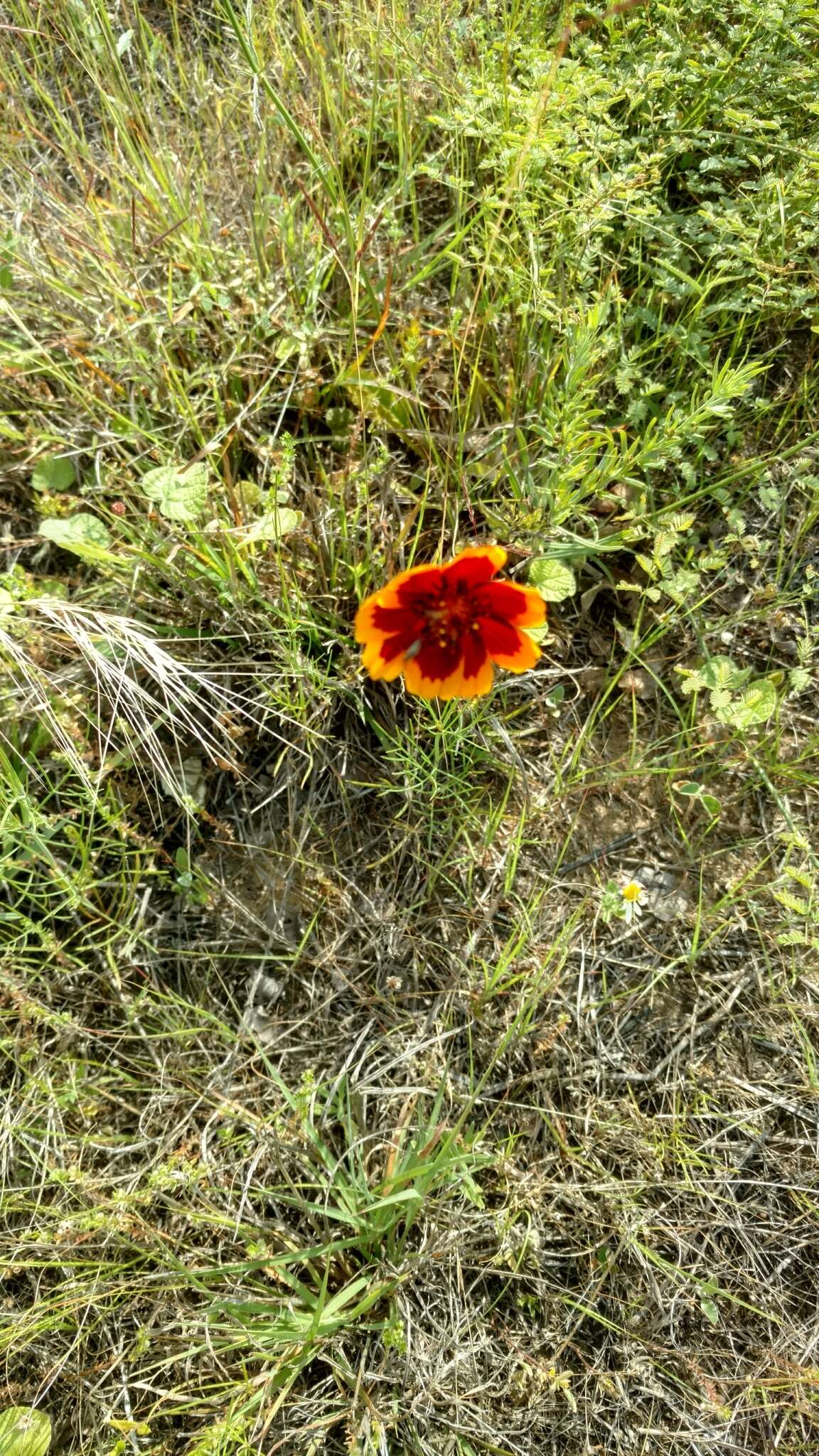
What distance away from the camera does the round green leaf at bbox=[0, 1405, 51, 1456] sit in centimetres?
180

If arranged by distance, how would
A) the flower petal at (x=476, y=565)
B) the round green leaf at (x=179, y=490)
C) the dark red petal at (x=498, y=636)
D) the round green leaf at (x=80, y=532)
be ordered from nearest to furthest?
the flower petal at (x=476, y=565)
the dark red petal at (x=498, y=636)
the round green leaf at (x=179, y=490)
the round green leaf at (x=80, y=532)

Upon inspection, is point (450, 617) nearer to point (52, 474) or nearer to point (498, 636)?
point (498, 636)

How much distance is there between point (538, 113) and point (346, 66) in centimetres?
77

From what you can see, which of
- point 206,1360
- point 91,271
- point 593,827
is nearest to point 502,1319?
point 206,1360

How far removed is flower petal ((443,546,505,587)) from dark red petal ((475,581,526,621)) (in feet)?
0.06

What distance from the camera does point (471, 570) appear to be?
5.18 feet

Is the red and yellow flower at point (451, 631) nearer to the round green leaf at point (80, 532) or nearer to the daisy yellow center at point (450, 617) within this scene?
the daisy yellow center at point (450, 617)

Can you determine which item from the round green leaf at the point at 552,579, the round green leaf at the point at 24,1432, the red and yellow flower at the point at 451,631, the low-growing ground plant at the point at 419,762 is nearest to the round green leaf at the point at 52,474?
the low-growing ground plant at the point at 419,762

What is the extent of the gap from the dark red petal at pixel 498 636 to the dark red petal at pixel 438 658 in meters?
0.05

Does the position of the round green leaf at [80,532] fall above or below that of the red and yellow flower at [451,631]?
above

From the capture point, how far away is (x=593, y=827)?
208cm

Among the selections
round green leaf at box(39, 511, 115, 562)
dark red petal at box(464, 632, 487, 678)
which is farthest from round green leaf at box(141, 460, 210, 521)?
dark red petal at box(464, 632, 487, 678)

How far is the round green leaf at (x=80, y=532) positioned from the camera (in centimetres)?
206

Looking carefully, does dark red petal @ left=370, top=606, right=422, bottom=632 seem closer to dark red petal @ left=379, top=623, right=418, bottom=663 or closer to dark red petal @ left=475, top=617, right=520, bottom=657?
dark red petal @ left=379, top=623, right=418, bottom=663
